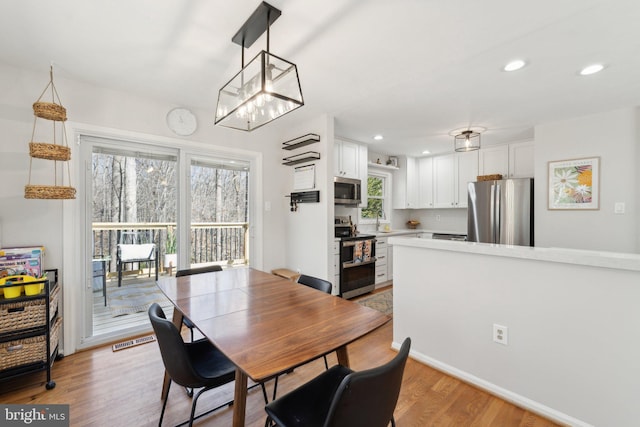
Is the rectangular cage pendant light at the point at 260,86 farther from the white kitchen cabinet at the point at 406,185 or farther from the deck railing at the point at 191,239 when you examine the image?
the white kitchen cabinet at the point at 406,185

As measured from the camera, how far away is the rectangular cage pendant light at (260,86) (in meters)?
1.51

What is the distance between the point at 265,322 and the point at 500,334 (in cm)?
166

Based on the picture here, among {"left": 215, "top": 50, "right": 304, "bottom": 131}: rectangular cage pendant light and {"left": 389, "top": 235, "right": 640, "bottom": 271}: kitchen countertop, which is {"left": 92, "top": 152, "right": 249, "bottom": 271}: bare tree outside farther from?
{"left": 389, "top": 235, "right": 640, "bottom": 271}: kitchen countertop

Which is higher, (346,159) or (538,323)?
(346,159)

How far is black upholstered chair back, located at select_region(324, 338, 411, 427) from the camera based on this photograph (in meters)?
0.84

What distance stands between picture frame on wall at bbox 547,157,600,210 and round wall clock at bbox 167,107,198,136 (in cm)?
455

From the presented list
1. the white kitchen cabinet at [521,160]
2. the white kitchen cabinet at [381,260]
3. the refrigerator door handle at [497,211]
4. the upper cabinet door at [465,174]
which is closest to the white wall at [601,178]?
the refrigerator door handle at [497,211]

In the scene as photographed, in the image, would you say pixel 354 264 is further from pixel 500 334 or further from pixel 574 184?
pixel 574 184

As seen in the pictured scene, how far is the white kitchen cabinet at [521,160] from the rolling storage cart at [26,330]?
5759 millimetres

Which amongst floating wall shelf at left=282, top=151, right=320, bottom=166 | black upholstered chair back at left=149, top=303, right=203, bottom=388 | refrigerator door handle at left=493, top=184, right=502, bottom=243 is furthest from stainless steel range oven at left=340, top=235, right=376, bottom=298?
black upholstered chair back at left=149, top=303, right=203, bottom=388

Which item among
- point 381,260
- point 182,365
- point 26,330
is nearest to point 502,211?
point 381,260

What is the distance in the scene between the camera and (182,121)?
306cm

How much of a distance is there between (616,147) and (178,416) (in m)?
4.98

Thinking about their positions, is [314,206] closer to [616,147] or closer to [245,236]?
[245,236]
